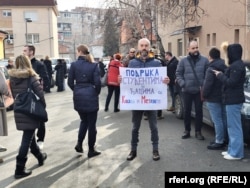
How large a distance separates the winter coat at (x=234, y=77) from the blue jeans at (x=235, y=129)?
13 cm

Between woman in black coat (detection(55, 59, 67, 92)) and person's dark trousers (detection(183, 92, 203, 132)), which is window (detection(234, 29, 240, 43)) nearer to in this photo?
woman in black coat (detection(55, 59, 67, 92))

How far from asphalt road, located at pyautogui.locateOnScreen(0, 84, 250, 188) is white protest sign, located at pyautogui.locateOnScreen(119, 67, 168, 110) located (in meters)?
0.90

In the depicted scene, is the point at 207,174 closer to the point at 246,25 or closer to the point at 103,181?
the point at 103,181

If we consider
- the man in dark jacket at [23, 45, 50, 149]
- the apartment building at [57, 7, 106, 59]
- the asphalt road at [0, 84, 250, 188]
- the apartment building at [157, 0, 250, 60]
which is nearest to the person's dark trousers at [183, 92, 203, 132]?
the asphalt road at [0, 84, 250, 188]

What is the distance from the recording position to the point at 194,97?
773 centimetres

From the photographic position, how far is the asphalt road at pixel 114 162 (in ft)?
18.0

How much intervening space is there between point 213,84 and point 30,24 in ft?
164

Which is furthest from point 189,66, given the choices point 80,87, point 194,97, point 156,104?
point 80,87

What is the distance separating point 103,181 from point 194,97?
10.0 ft

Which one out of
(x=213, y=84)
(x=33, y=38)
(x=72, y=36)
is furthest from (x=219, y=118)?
(x=72, y=36)

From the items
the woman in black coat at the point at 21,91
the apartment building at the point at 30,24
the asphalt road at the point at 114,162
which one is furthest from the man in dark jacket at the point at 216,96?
the apartment building at the point at 30,24

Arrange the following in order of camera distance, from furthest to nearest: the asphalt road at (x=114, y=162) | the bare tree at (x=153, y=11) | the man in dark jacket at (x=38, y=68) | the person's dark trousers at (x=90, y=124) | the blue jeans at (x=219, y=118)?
the bare tree at (x=153, y=11), the man in dark jacket at (x=38, y=68), the blue jeans at (x=219, y=118), the person's dark trousers at (x=90, y=124), the asphalt road at (x=114, y=162)

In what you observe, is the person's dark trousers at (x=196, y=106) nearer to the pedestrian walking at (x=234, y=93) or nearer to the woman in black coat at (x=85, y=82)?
the pedestrian walking at (x=234, y=93)

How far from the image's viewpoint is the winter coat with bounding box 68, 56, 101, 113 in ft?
21.0
